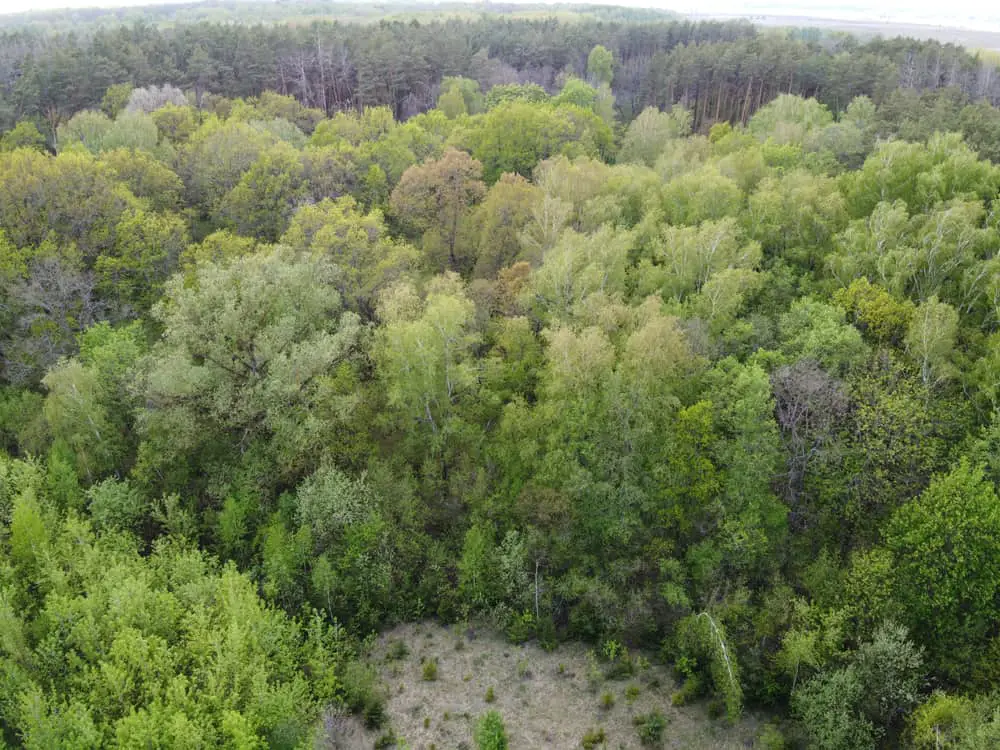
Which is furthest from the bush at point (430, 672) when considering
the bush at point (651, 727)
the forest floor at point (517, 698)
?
the bush at point (651, 727)

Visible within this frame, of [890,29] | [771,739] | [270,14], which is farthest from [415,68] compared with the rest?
[270,14]

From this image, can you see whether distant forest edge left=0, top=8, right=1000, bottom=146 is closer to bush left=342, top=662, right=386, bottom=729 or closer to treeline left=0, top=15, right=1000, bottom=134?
treeline left=0, top=15, right=1000, bottom=134

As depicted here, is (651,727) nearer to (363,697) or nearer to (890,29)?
(363,697)

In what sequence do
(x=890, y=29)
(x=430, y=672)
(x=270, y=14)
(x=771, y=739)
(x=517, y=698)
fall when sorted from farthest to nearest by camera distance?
(x=270, y=14) < (x=890, y=29) < (x=430, y=672) < (x=517, y=698) < (x=771, y=739)

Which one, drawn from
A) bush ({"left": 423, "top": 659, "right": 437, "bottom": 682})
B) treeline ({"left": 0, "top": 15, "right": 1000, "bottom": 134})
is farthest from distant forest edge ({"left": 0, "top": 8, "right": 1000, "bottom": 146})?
bush ({"left": 423, "top": 659, "right": 437, "bottom": 682})

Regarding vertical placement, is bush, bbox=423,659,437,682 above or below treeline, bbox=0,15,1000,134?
below

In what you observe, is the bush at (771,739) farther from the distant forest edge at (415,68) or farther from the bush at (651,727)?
the distant forest edge at (415,68)
